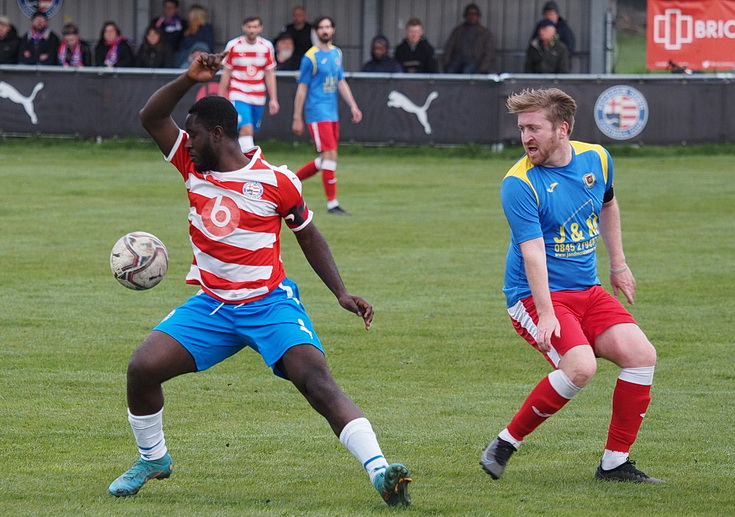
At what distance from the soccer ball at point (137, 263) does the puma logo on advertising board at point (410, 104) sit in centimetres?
1644

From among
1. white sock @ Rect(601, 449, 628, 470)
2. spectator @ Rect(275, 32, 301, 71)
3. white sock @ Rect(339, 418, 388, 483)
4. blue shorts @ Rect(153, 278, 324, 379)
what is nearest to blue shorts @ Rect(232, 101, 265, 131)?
spectator @ Rect(275, 32, 301, 71)

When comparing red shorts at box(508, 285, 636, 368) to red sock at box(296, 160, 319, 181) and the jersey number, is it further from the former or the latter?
red sock at box(296, 160, 319, 181)

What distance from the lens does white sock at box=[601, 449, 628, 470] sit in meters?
5.83

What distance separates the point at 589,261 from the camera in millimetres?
5992

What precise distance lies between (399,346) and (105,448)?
3.07 meters

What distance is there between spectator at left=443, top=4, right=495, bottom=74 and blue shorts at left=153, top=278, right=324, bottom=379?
65.7 feet

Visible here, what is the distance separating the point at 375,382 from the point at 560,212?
2.49m

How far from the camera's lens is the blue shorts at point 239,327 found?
5.38 metres

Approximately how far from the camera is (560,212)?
19.0 ft

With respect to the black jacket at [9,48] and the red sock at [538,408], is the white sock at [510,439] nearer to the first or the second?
the red sock at [538,408]

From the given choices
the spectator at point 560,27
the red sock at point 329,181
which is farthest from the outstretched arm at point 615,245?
the spectator at point 560,27

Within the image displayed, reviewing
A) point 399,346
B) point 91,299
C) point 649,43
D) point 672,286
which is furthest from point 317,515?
point 649,43

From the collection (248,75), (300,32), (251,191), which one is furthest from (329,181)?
(300,32)

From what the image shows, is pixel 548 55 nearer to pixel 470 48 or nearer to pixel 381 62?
pixel 470 48
